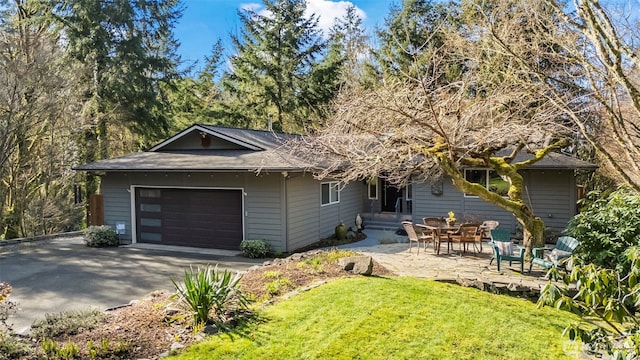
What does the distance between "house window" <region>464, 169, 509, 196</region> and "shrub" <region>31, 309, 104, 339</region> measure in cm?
1300

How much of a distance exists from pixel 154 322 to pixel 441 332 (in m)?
3.76

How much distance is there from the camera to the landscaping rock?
7.94 metres

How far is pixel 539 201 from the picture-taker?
14414 mm

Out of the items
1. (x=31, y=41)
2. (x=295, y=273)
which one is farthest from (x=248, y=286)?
(x=31, y=41)

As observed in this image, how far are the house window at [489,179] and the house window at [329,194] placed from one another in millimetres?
4761

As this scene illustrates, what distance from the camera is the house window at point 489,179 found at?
1523cm

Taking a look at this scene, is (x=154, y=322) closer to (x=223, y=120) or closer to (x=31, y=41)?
(x=31, y=41)

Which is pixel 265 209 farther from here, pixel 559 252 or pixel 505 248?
pixel 559 252

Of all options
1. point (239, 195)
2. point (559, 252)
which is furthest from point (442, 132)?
point (239, 195)

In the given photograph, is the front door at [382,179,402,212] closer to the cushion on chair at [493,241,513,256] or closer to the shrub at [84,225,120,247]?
the cushion on chair at [493,241,513,256]

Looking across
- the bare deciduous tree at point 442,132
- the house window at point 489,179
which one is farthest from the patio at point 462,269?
the house window at point 489,179

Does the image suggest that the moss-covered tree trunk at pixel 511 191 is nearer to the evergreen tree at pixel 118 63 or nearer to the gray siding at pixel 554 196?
the gray siding at pixel 554 196

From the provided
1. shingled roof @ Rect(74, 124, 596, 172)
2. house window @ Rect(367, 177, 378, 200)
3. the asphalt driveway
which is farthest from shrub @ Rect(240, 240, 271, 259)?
house window @ Rect(367, 177, 378, 200)

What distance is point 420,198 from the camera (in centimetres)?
1623
